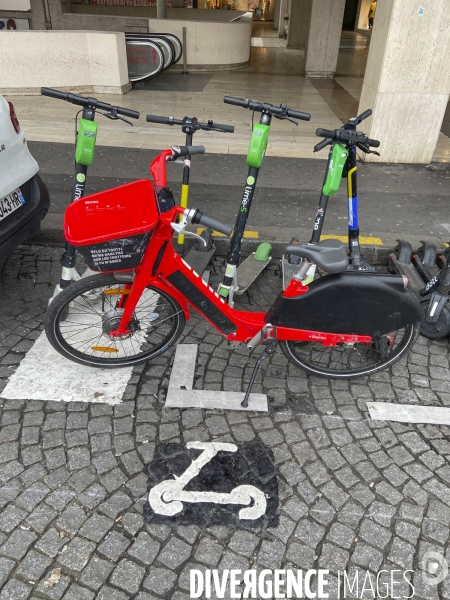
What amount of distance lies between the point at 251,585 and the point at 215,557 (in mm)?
208

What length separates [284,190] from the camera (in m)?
6.00

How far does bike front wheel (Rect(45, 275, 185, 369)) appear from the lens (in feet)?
9.70

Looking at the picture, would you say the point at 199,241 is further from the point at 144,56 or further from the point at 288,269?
the point at 144,56

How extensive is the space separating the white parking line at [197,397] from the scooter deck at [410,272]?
5.79 feet

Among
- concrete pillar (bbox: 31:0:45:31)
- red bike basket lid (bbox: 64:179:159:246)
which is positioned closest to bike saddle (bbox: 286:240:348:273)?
red bike basket lid (bbox: 64:179:159:246)

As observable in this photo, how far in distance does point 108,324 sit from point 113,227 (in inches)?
32.7

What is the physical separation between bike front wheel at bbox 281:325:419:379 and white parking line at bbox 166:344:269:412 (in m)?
0.40

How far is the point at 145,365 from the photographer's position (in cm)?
340

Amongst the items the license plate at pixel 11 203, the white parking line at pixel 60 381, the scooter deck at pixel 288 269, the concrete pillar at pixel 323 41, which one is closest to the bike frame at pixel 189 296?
the white parking line at pixel 60 381

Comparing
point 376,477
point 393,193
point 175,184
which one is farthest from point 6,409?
point 393,193

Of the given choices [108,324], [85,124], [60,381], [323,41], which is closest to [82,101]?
[85,124]

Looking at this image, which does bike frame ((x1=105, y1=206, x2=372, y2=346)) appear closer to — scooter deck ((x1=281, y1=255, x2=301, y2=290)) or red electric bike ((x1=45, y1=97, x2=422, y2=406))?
red electric bike ((x1=45, y1=97, x2=422, y2=406))

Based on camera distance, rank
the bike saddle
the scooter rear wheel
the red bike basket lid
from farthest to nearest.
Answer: the scooter rear wheel < the bike saddle < the red bike basket lid

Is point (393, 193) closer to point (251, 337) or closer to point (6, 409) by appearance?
point (251, 337)
